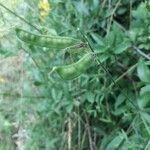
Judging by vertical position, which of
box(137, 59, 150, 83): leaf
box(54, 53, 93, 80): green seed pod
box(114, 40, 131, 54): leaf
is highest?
box(114, 40, 131, 54): leaf

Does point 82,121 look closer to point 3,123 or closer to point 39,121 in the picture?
point 39,121

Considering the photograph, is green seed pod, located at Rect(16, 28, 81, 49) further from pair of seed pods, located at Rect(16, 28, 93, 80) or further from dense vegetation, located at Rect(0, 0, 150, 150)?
dense vegetation, located at Rect(0, 0, 150, 150)

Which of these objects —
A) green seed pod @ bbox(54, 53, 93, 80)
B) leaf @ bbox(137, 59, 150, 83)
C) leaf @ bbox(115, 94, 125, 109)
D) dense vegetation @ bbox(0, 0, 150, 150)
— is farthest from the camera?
leaf @ bbox(115, 94, 125, 109)

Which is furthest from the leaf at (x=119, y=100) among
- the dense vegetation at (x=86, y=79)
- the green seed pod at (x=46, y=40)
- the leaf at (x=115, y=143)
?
the green seed pod at (x=46, y=40)

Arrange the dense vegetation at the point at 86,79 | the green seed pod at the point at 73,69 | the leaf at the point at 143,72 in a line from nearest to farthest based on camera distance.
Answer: the green seed pod at the point at 73,69 → the leaf at the point at 143,72 → the dense vegetation at the point at 86,79

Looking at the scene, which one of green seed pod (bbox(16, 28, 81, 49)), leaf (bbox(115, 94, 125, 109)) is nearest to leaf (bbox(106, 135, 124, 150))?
leaf (bbox(115, 94, 125, 109))

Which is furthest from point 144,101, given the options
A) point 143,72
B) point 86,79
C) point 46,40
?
point 46,40

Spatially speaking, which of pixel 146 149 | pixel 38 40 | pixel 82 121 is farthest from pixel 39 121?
pixel 38 40

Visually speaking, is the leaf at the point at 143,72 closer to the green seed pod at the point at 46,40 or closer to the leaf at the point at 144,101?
the leaf at the point at 144,101
